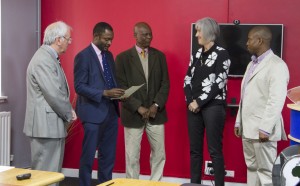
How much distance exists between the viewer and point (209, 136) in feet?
12.8

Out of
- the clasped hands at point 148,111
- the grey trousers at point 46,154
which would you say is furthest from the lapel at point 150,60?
the grey trousers at point 46,154

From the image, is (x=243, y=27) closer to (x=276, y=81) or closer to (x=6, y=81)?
(x=276, y=81)

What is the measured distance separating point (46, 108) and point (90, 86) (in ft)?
1.83

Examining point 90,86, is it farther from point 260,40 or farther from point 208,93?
point 260,40

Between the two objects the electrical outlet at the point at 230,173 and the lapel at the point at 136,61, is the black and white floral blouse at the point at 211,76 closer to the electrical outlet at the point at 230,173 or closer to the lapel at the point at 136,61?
the lapel at the point at 136,61

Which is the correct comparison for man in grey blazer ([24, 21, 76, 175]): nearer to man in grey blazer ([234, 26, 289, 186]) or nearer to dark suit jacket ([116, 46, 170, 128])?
dark suit jacket ([116, 46, 170, 128])

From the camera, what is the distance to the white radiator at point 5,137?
182 inches

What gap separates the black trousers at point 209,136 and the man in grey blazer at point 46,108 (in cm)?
118

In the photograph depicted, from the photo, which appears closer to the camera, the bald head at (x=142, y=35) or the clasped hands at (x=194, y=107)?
the clasped hands at (x=194, y=107)

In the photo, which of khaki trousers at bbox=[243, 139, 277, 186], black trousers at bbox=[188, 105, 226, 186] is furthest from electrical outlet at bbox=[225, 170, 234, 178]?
khaki trousers at bbox=[243, 139, 277, 186]

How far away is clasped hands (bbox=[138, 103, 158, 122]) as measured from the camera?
4164mm

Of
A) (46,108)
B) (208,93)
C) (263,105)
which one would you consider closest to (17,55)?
(46,108)

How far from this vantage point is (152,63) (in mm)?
4273

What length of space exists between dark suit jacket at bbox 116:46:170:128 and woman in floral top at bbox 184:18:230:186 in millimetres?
348
